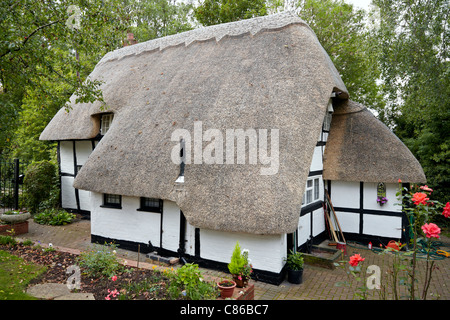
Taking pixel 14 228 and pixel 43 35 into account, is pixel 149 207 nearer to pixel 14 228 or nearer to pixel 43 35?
pixel 43 35

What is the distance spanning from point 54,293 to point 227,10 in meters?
18.7

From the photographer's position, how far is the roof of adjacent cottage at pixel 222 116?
6.96 meters

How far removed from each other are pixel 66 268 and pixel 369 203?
9.42 m

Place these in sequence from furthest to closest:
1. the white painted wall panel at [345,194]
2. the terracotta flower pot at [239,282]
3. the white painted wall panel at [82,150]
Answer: the white painted wall panel at [82,150]
the white painted wall panel at [345,194]
the terracotta flower pot at [239,282]

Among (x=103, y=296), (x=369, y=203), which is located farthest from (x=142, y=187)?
(x=369, y=203)

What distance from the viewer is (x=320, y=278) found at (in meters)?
7.55

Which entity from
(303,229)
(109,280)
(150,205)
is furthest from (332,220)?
(109,280)

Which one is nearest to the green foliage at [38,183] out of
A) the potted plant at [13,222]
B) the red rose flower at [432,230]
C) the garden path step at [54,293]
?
the potted plant at [13,222]

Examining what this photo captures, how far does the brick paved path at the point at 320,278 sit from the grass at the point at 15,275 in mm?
2109

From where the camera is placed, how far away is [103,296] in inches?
208

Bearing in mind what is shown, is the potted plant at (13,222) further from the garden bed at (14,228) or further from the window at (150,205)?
the window at (150,205)

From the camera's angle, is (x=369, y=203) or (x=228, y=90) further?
(x=369, y=203)
